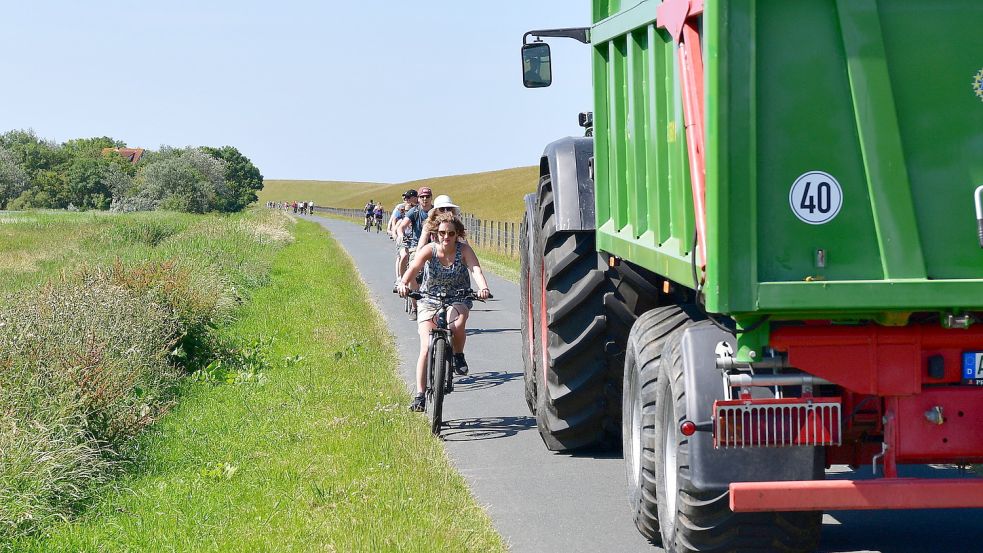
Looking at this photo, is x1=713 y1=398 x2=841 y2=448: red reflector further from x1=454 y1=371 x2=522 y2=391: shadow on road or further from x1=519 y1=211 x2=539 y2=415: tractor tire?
x1=454 y1=371 x2=522 y2=391: shadow on road

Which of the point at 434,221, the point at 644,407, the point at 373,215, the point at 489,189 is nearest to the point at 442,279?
the point at 434,221

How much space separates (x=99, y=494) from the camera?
26.2 feet

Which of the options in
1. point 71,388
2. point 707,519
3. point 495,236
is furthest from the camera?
point 495,236

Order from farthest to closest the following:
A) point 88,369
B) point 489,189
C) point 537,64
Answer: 1. point 489,189
2. point 88,369
3. point 537,64

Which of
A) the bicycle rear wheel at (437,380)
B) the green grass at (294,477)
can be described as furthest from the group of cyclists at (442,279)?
the green grass at (294,477)

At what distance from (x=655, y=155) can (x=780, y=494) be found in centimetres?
185

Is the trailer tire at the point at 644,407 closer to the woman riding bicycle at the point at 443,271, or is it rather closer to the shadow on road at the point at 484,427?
the shadow on road at the point at 484,427

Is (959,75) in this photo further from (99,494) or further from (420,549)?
(99,494)

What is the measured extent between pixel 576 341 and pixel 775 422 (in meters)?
3.37

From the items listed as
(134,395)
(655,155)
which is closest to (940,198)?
(655,155)

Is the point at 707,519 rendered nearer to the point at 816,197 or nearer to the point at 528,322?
the point at 816,197

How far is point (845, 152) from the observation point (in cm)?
442

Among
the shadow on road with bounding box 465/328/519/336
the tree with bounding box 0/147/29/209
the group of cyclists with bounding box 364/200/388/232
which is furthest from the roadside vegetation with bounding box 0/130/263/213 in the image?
the shadow on road with bounding box 465/328/519/336

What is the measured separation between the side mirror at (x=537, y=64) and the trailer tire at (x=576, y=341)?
121cm
